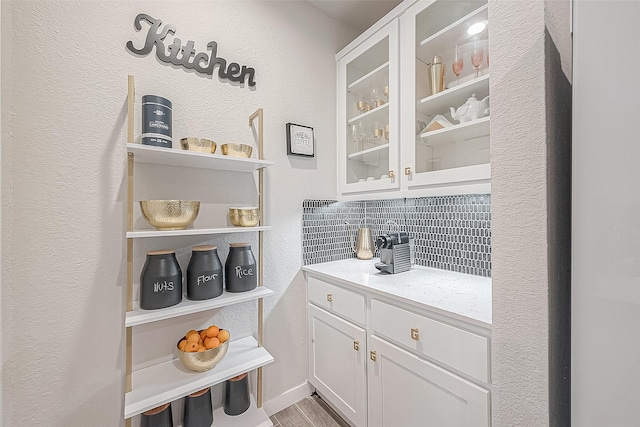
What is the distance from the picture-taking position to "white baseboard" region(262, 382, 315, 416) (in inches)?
61.4

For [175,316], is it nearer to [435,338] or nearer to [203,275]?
[203,275]

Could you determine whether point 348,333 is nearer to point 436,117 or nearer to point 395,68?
point 436,117

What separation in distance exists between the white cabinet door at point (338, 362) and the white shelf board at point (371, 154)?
0.99m

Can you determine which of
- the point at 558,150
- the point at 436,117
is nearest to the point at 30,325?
the point at 558,150

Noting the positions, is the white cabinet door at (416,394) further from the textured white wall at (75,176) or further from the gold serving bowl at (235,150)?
the gold serving bowl at (235,150)

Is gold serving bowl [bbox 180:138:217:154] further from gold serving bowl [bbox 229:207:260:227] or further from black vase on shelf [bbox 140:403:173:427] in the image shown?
black vase on shelf [bbox 140:403:173:427]

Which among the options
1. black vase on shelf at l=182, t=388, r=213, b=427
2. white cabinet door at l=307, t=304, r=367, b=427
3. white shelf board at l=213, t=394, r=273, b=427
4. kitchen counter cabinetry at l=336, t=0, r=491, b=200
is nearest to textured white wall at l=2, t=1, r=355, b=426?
black vase on shelf at l=182, t=388, r=213, b=427

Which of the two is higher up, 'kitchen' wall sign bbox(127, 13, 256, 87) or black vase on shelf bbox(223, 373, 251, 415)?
'kitchen' wall sign bbox(127, 13, 256, 87)

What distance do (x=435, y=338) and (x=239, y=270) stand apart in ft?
3.04

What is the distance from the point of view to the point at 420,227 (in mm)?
1721

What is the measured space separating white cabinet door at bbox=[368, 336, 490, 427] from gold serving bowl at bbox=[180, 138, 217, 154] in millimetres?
1189

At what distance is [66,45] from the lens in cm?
105

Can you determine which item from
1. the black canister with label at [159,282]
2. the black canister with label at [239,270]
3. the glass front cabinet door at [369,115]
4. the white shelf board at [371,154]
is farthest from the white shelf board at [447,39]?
the black canister with label at [159,282]

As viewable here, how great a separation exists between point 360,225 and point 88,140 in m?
1.68
